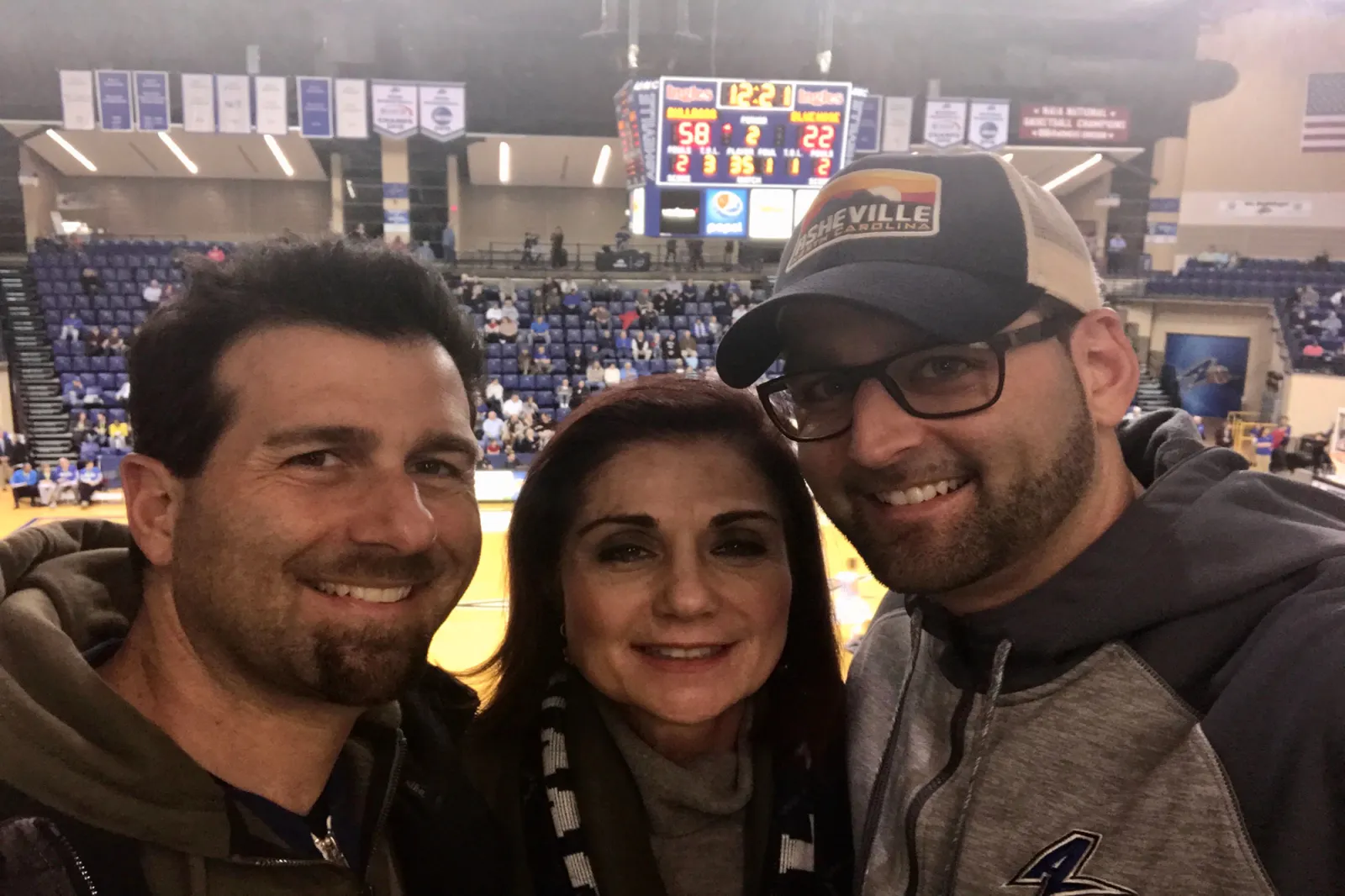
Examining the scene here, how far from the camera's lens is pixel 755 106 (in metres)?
11.3

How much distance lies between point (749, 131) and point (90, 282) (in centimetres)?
1342

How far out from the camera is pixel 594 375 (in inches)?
620

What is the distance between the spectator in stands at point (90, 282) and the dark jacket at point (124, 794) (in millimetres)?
18303

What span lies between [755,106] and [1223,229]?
16.3 m

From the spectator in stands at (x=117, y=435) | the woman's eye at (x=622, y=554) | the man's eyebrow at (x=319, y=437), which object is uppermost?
the man's eyebrow at (x=319, y=437)

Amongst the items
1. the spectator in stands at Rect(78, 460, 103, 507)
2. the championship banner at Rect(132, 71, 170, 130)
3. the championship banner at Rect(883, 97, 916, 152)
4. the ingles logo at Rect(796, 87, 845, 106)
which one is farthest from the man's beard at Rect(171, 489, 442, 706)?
the championship banner at Rect(132, 71, 170, 130)

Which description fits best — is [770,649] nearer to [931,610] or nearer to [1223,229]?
[931,610]

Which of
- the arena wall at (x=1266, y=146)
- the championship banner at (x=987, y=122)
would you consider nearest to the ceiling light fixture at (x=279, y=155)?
the championship banner at (x=987, y=122)

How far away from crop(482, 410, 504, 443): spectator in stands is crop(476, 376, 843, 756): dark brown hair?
11535 millimetres

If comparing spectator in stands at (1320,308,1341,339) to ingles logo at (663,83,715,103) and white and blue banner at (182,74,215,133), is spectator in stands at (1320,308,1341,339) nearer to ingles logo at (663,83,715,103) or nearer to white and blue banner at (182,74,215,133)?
ingles logo at (663,83,715,103)

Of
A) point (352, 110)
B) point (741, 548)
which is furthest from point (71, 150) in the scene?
point (741, 548)

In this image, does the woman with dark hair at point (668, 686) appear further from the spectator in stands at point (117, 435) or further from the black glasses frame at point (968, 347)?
the spectator in stands at point (117, 435)

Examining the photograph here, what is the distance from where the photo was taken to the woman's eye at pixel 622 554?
1.82m

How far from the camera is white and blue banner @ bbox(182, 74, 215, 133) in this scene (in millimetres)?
13734
